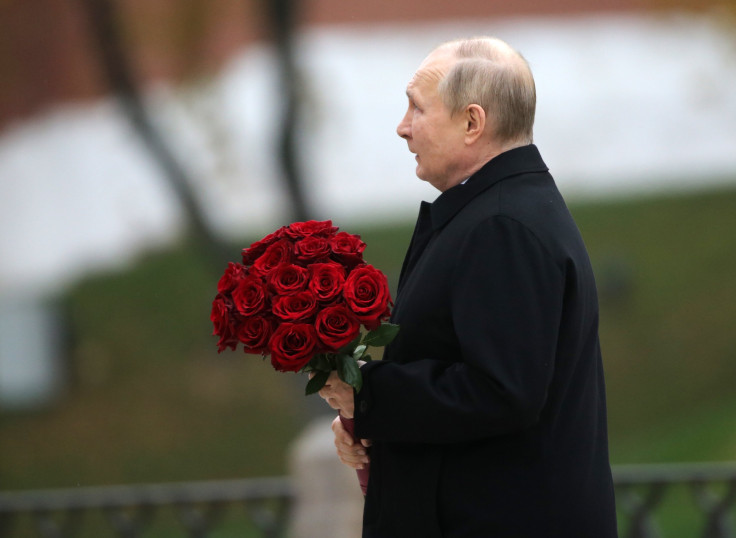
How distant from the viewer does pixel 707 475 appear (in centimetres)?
508

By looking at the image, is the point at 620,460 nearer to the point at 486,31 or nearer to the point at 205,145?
the point at 486,31

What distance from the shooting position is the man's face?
2148 millimetres

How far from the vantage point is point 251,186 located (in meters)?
9.68

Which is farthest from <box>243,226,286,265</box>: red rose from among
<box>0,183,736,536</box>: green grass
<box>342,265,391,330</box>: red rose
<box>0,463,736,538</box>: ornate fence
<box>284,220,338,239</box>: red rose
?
<box>0,183,736,536</box>: green grass

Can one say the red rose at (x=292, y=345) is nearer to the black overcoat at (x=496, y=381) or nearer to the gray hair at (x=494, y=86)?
the black overcoat at (x=496, y=381)

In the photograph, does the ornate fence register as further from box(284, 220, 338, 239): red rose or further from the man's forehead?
the man's forehead

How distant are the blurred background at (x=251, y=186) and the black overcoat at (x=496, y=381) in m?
7.42

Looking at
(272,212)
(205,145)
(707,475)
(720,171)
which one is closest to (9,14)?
(205,145)

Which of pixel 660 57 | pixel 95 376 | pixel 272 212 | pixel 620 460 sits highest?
pixel 660 57

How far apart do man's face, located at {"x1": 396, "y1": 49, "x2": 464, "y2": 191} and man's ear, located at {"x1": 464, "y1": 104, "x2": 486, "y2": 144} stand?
0.6 inches

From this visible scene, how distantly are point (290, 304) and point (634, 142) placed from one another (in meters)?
8.33

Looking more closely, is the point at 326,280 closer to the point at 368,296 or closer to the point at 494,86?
the point at 368,296

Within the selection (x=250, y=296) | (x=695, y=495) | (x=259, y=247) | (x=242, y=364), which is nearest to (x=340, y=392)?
(x=250, y=296)

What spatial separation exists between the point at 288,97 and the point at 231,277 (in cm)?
758
